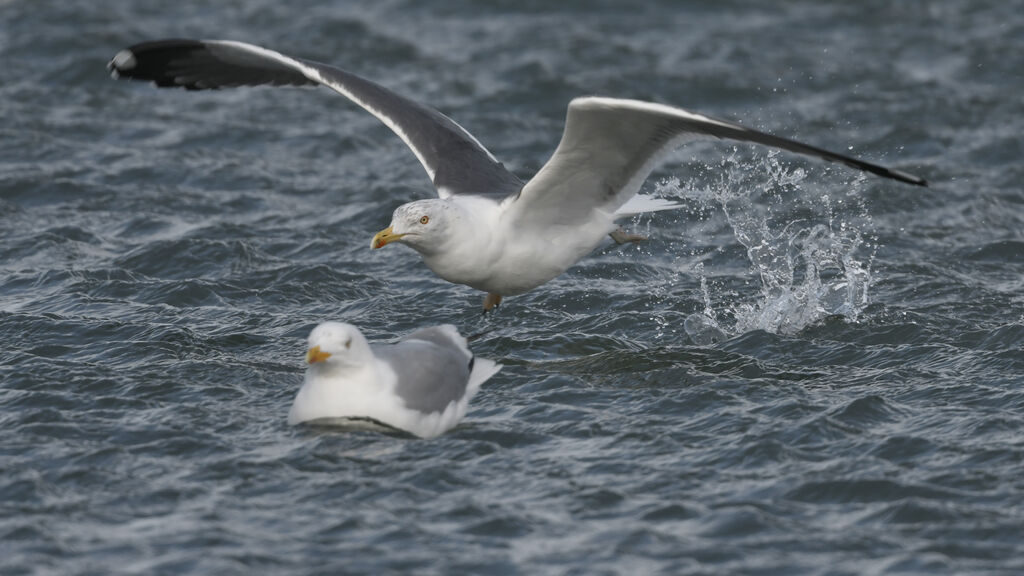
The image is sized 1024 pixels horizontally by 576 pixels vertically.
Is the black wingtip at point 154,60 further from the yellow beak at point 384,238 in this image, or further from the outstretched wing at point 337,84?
the yellow beak at point 384,238

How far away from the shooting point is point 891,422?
811 cm

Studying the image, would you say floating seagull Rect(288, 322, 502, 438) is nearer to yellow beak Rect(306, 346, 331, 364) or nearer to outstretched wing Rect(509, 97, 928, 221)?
yellow beak Rect(306, 346, 331, 364)

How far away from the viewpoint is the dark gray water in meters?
6.88

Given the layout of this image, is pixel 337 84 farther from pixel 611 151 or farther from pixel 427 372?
pixel 427 372

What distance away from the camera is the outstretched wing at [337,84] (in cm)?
1009

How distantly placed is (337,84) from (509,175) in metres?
1.32

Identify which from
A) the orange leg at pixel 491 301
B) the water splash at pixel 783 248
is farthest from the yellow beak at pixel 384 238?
the water splash at pixel 783 248

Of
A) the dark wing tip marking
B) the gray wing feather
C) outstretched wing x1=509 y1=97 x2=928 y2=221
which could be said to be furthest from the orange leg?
the dark wing tip marking

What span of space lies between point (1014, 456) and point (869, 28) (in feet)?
39.0

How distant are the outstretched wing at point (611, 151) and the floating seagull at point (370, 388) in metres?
1.46

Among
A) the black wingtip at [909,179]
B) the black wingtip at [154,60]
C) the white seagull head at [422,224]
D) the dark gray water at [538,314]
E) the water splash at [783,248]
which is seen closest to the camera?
the dark gray water at [538,314]

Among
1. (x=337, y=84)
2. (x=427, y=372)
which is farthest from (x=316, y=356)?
(x=337, y=84)

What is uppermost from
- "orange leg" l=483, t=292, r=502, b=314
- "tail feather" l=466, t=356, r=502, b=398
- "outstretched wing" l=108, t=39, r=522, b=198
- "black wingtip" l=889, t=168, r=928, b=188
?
"outstretched wing" l=108, t=39, r=522, b=198

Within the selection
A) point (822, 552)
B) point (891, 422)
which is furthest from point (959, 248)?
point (822, 552)
